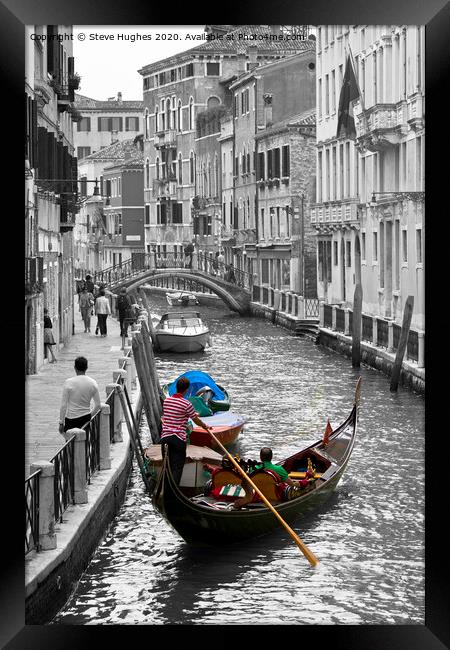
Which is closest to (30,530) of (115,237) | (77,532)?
(77,532)

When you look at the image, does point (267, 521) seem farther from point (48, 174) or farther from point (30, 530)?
point (48, 174)

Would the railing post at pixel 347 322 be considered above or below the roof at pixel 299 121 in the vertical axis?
below

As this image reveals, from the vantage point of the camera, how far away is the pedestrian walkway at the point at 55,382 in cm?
839

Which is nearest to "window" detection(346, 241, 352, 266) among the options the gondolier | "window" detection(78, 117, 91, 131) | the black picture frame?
the gondolier

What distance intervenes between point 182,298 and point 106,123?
20.1 meters

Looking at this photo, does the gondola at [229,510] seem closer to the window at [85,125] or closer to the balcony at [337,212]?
the balcony at [337,212]

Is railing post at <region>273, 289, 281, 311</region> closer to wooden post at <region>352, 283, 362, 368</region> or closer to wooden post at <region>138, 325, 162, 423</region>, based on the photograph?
wooden post at <region>352, 283, 362, 368</region>

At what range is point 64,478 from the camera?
6379 millimetres

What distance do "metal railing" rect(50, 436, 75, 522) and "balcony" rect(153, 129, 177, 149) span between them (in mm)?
35501

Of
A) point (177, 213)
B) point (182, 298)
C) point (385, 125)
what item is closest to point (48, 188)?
point (385, 125)

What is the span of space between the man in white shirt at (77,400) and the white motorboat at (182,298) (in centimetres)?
2522
